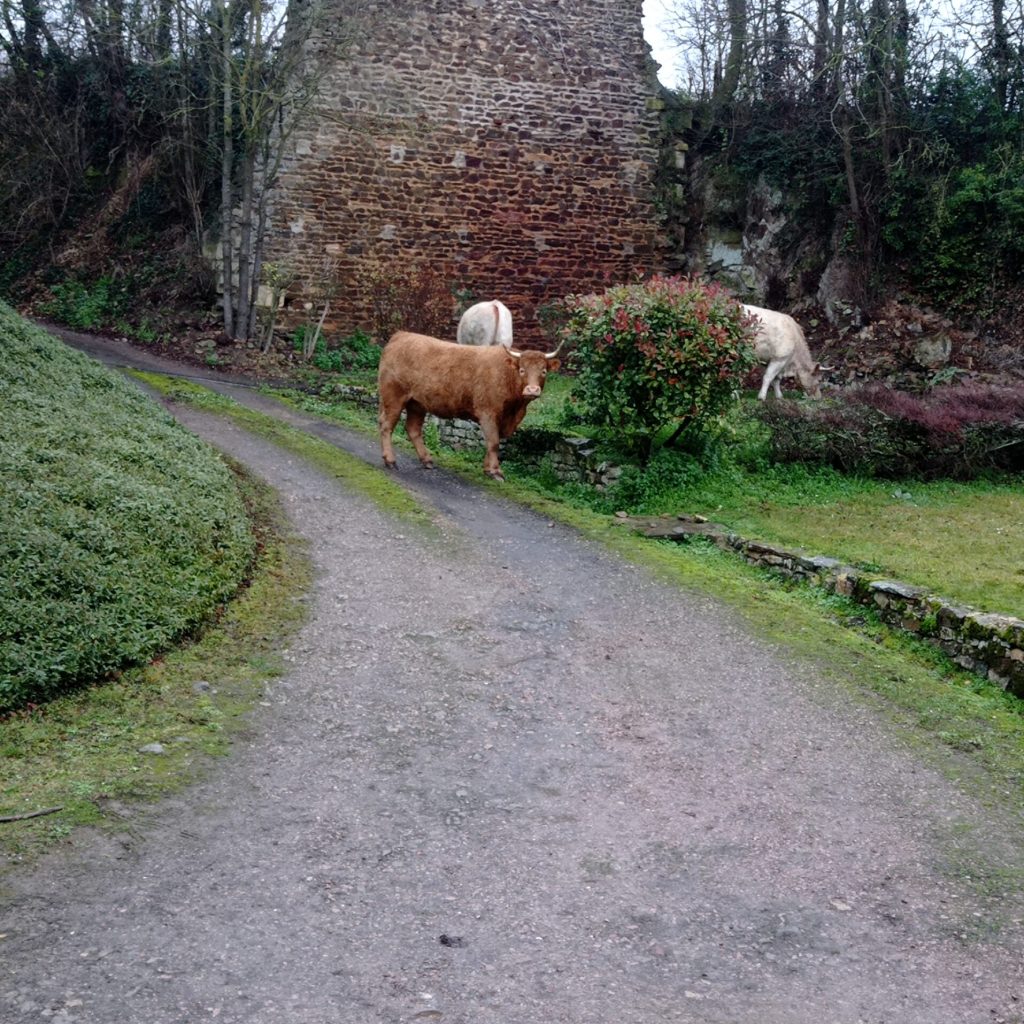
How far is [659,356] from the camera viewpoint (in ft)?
41.3

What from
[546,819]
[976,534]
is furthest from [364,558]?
[976,534]

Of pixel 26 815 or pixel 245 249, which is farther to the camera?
pixel 245 249

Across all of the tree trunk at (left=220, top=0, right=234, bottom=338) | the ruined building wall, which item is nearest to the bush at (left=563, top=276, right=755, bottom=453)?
the ruined building wall

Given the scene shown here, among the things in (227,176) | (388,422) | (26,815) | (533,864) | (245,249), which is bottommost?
(533,864)

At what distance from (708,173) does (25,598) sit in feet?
60.1

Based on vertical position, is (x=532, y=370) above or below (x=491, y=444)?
above

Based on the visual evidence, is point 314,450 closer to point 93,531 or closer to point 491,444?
point 491,444

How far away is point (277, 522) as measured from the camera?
10828 mm

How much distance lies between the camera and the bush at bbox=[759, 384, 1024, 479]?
44.1ft

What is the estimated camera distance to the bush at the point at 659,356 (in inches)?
496

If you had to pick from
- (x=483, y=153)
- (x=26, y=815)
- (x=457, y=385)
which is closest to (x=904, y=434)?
(x=457, y=385)

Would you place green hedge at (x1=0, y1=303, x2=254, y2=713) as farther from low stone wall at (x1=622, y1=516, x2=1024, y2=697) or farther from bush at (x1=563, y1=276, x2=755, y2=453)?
low stone wall at (x1=622, y1=516, x2=1024, y2=697)

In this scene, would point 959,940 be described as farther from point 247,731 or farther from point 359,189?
point 359,189

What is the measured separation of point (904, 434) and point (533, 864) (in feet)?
31.6
